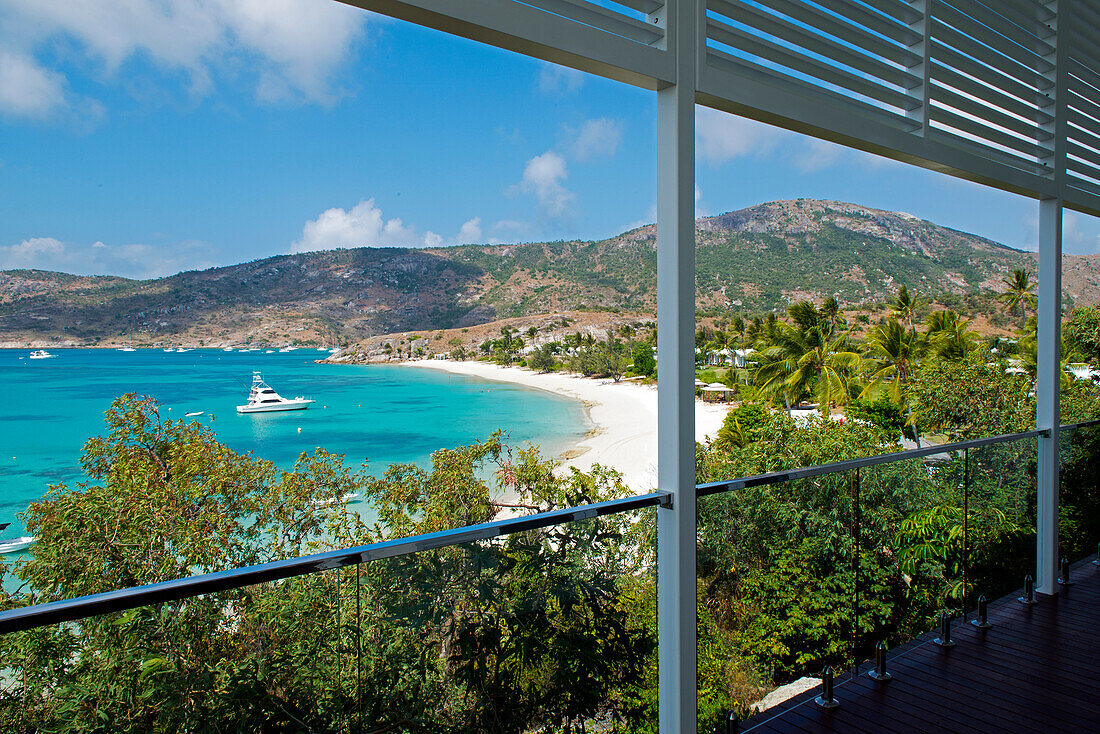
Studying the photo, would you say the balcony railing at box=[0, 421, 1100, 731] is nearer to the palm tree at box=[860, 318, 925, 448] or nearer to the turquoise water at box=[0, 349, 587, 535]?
the palm tree at box=[860, 318, 925, 448]

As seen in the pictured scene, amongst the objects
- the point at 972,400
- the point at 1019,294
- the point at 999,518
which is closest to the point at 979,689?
the point at 999,518

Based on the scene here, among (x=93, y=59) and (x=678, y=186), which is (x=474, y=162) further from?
(x=678, y=186)

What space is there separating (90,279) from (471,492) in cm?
2985

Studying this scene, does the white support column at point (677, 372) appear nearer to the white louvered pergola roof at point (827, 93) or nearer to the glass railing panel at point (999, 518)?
the white louvered pergola roof at point (827, 93)

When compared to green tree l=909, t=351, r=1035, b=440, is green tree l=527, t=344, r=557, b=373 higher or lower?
higher

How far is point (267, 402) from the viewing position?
39938mm

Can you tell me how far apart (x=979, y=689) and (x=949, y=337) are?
91.9 feet

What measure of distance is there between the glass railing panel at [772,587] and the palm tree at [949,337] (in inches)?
1052

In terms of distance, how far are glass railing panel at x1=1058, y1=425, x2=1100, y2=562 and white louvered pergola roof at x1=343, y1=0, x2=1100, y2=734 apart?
10.9 inches

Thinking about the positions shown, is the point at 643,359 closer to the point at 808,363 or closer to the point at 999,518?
the point at 808,363

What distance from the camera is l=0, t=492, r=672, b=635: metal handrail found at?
1.08m

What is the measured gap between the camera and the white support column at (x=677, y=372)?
1820mm

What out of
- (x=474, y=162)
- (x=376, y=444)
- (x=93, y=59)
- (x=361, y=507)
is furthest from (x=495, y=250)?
(x=93, y=59)

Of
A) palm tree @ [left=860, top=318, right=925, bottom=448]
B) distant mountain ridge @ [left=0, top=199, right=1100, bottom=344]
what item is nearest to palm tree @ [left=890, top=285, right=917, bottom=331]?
distant mountain ridge @ [left=0, top=199, right=1100, bottom=344]
